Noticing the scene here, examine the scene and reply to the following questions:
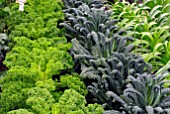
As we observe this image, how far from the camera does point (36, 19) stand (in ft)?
11.7

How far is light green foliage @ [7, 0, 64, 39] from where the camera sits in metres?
3.45

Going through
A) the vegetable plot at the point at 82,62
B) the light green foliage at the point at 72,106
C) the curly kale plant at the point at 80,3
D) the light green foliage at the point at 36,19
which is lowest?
the light green foliage at the point at 72,106

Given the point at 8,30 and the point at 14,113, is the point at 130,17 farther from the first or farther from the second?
the point at 14,113

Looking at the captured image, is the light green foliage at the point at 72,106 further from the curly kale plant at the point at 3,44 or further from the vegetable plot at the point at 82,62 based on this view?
the curly kale plant at the point at 3,44

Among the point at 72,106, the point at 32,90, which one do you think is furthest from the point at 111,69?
the point at 32,90

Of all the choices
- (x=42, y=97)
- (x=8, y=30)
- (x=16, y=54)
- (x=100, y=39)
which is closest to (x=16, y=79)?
(x=16, y=54)

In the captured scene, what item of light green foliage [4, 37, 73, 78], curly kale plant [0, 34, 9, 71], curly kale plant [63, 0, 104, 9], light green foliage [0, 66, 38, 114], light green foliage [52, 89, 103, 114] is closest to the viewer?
light green foliage [52, 89, 103, 114]

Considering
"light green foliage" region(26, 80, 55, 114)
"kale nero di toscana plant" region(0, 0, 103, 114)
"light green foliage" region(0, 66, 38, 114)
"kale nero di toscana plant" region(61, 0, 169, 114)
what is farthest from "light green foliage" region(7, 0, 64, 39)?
"light green foliage" region(26, 80, 55, 114)

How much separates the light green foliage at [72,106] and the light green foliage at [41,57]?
406 millimetres

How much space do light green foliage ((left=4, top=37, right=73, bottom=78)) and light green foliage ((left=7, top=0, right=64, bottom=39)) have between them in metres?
0.23

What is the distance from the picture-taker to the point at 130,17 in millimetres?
3947

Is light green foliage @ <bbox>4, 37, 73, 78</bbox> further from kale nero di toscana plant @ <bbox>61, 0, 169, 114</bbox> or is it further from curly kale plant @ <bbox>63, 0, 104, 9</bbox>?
curly kale plant @ <bbox>63, 0, 104, 9</bbox>

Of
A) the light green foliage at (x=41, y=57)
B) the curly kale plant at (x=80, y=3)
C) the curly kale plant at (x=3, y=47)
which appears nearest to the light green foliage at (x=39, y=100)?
the light green foliage at (x=41, y=57)

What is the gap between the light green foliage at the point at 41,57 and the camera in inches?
115
